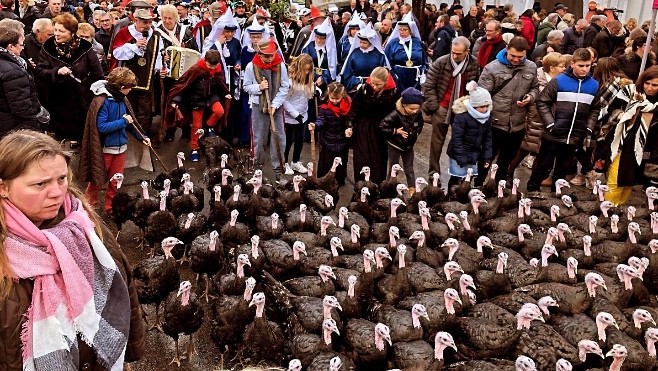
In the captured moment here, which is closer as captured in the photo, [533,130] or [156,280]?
[156,280]

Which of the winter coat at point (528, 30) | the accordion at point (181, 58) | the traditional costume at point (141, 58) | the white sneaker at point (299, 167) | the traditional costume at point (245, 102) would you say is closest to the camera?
the traditional costume at point (141, 58)

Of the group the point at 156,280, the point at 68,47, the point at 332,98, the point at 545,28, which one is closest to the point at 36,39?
the point at 68,47

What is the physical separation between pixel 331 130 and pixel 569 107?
9.23 feet

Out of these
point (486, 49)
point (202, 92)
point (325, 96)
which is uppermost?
point (486, 49)

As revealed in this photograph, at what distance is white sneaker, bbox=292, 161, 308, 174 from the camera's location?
26.8 feet

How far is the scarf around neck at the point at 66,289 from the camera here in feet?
7.41

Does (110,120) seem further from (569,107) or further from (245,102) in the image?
(569,107)

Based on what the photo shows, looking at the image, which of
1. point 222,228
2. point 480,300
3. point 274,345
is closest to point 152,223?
point 222,228

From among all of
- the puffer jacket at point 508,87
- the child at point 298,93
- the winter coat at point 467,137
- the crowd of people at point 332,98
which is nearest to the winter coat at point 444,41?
the crowd of people at point 332,98

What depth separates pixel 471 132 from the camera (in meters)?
6.83

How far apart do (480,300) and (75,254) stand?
3.57 meters

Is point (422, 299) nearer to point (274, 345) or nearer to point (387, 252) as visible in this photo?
point (387, 252)

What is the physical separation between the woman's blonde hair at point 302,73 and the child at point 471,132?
6.46 feet

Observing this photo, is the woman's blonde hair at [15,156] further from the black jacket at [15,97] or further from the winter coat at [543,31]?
the winter coat at [543,31]
